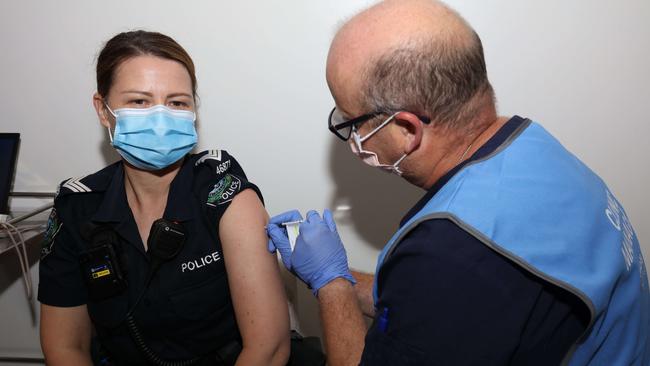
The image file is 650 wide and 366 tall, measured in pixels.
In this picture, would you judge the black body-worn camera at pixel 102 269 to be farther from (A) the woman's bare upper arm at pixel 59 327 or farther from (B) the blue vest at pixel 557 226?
(B) the blue vest at pixel 557 226

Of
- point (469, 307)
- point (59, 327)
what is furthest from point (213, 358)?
point (469, 307)

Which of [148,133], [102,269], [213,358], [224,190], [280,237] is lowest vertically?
[213,358]

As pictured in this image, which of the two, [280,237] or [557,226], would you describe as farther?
→ [280,237]

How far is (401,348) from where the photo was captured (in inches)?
28.2

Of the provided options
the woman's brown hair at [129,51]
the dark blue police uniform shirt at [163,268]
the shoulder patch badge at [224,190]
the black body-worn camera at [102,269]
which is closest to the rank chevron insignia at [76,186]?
the dark blue police uniform shirt at [163,268]

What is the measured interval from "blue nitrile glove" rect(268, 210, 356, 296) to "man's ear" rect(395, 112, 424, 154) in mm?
375

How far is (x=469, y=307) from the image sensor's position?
0.66 metres

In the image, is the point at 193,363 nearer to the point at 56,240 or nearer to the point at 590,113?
the point at 56,240

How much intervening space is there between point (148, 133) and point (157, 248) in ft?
1.08

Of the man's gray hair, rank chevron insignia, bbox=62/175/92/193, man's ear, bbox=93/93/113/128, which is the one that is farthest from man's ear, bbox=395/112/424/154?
rank chevron insignia, bbox=62/175/92/193

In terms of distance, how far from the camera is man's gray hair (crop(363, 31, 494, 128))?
2.62 ft

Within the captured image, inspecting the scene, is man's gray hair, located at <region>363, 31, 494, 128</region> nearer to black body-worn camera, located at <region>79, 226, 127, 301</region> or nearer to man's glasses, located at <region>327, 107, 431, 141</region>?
man's glasses, located at <region>327, 107, 431, 141</region>

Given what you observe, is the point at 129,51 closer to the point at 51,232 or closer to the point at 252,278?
the point at 51,232

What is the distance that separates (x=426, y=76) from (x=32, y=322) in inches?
82.8
